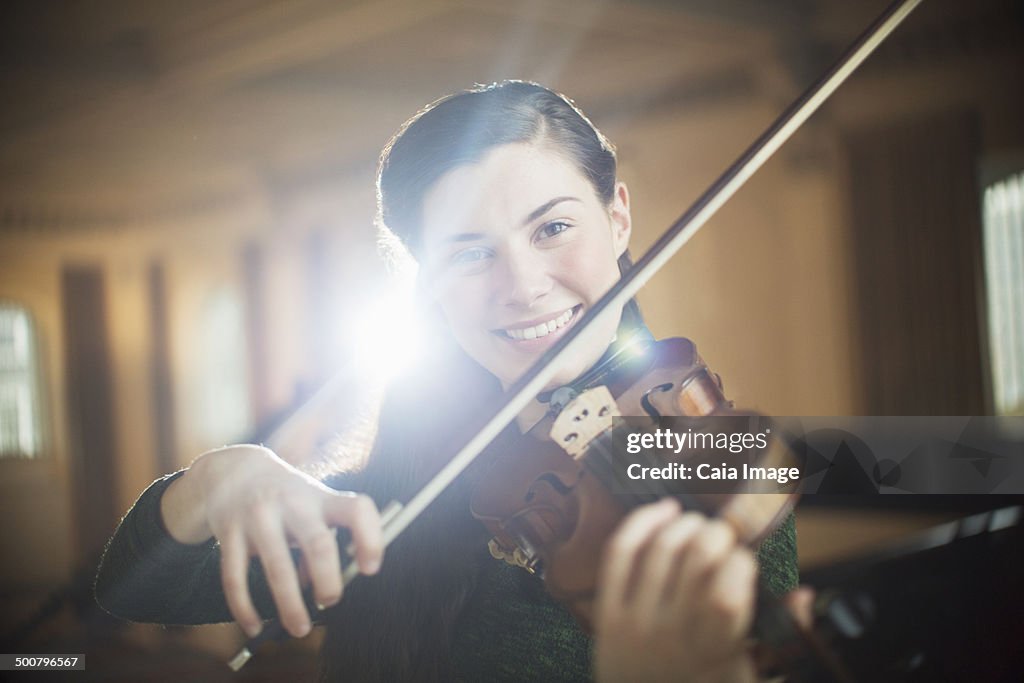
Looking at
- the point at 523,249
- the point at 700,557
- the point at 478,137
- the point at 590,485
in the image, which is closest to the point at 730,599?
the point at 700,557

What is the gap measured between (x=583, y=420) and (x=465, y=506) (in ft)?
0.67

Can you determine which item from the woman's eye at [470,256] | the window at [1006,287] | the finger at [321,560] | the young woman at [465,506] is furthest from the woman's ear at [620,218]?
the window at [1006,287]

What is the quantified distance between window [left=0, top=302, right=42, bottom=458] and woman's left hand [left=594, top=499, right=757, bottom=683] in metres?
1.52

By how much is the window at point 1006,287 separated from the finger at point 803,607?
128 centimetres

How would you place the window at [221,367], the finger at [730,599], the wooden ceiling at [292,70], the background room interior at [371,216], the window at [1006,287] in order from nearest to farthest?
the finger at [730,599] < the wooden ceiling at [292,70] < the background room interior at [371,216] < the window at [1006,287] < the window at [221,367]

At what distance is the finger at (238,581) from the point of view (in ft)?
1.91

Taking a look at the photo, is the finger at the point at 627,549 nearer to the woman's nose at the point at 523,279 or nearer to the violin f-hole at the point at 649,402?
the violin f-hole at the point at 649,402

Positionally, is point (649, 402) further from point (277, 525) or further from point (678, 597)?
point (277, 525)

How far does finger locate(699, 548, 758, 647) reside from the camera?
0.58m

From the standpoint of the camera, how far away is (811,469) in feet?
3.80

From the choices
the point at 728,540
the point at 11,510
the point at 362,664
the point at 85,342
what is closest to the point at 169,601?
the point at 362,664

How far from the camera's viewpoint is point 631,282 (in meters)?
0.76

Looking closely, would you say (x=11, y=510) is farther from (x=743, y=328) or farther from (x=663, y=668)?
(x=663, y=668)

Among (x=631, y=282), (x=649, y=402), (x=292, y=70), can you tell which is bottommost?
(x=649, y=402)
